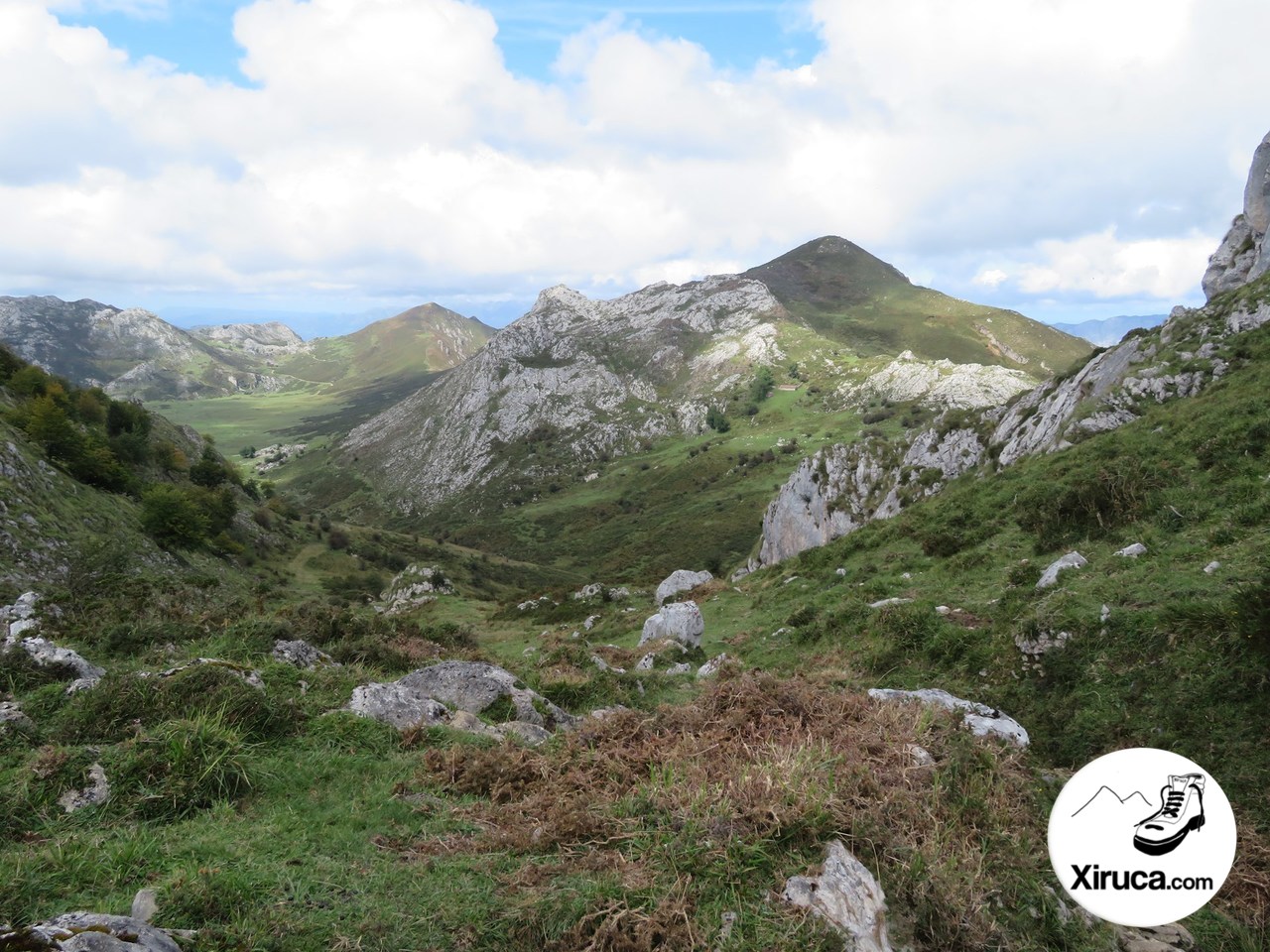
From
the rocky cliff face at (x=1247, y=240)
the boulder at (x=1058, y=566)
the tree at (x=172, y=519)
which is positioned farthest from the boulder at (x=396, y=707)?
the rocky cliff face at (x=1247, y=240)

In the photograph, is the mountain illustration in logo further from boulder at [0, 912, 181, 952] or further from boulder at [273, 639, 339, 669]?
boulder at [273, 639, 339, 669]

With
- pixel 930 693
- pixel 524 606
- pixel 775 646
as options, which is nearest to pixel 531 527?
pixel 524 606

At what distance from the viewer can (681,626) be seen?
23016 millimetres

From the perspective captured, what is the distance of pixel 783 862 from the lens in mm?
5293

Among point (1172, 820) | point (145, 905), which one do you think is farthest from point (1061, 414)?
point (145, 905)

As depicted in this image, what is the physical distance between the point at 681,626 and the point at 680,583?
47.6 ft

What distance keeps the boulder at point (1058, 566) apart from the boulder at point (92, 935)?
55.4 ft

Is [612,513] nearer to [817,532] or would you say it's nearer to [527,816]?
[817,532]

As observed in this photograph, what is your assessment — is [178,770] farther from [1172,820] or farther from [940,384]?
[940,384]

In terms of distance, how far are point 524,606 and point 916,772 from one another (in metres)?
45.1

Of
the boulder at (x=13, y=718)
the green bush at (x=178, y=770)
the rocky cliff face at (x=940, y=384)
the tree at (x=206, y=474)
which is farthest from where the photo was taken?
the rocky cliff face at (x=940, y=384)

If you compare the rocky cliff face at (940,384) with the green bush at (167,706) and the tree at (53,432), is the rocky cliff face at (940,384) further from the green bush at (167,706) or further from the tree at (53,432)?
the green bush at (167,706)

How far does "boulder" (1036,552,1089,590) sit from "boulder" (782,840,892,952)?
12225mm

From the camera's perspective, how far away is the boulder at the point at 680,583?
36438 millimetres
